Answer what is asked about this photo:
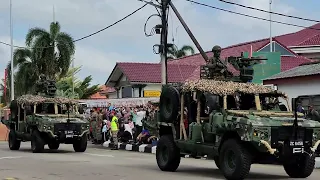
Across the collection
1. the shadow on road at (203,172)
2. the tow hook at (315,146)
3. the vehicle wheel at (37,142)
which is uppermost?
the tow hook at (315,146)

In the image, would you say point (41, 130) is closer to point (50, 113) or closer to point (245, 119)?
point (50, 113)

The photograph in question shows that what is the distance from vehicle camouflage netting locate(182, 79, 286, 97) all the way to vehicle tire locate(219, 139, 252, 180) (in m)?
1.28

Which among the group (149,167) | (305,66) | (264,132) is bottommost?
(149,167)

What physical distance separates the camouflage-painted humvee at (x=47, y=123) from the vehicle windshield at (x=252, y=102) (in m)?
8.85

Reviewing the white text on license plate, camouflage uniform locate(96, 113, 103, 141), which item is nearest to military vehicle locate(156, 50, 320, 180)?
the white text on license plate

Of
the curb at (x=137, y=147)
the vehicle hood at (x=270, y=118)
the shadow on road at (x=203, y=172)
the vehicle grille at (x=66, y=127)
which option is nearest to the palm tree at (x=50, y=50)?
the curb at (x=137, y=147)

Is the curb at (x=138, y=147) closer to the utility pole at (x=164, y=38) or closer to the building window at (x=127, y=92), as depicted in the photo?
the utility pole at (x=164, y=38)

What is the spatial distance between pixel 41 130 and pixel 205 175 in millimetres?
8729

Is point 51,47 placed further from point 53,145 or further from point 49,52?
point 53,145

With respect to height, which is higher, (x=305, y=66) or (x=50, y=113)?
(x=305, y=66)

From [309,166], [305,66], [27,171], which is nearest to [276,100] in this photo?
[309,166]

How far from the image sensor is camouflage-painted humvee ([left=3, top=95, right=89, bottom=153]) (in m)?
20.5

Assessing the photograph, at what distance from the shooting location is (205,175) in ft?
43.8

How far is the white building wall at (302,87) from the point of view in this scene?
74.2 feet
